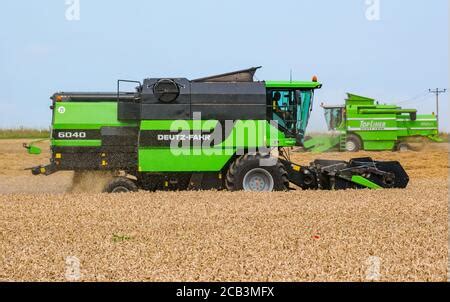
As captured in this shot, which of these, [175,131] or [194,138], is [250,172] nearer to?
[194,138]

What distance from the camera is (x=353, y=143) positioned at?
32.1 meters

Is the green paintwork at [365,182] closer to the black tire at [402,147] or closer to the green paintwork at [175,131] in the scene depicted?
the green paintwork at [175,131]

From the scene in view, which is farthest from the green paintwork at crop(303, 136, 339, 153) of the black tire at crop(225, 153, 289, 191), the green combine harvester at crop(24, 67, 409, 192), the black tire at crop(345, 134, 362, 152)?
the black tire at crop(225, 153, 289, 191)

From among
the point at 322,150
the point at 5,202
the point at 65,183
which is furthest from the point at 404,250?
the point at 322,150

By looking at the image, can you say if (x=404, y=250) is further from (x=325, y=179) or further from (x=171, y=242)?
(x=325, y=179)

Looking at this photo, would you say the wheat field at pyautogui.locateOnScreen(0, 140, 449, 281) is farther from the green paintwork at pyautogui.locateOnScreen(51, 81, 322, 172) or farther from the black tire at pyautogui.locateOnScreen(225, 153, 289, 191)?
the green paintwork at pyautogui.locateOnScreen(51, 81, 322, 172)

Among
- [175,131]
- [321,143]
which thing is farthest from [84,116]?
[321,143]

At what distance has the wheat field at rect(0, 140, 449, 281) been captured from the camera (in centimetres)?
691

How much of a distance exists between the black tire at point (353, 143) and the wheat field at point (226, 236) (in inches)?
692

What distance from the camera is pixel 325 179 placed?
14523 millimetres

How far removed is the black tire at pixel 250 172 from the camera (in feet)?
45.8

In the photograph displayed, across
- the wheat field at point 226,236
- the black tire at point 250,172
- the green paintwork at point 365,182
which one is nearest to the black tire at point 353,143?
the wheat field at point 226,236

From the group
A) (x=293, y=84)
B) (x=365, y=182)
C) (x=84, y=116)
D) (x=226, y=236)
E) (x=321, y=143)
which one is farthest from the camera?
(x=321, y=143)

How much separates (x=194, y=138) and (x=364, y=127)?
1950 centimetres
